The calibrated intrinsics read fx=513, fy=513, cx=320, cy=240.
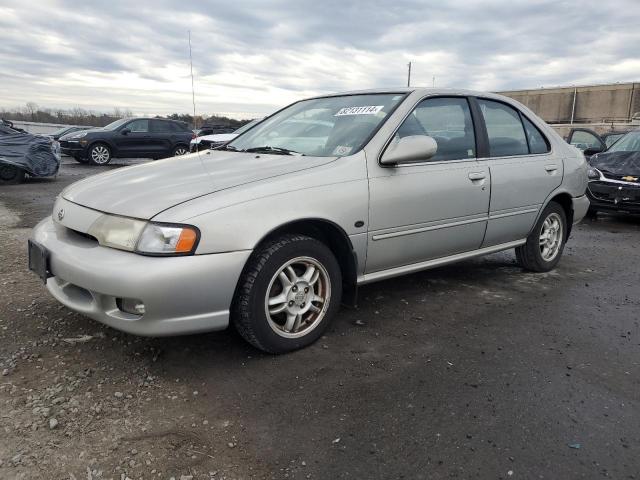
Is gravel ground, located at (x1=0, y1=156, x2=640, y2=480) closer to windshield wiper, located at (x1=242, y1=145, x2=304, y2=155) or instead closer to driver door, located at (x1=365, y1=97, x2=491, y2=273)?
driver door, located at (x1=365, y1=97, x2=491, y2=273)

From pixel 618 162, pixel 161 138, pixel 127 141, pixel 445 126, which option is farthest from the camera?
pixel 161 138

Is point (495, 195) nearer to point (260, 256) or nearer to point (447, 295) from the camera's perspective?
point (447, 295)

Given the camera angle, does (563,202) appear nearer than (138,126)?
Yes

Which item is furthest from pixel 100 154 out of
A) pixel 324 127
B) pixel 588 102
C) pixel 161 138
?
pixel 588 102

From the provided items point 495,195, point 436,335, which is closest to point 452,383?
point 436,335

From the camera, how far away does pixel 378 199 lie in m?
3.22

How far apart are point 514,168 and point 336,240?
1857mm

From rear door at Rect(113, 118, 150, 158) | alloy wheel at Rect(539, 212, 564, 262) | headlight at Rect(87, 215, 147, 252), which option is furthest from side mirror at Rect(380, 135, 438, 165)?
rear door at Rect(113, 118, 150, 158)

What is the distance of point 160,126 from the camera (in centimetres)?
1655

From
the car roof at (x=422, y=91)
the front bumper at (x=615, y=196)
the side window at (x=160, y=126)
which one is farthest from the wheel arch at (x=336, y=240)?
the side window at (x=160, y=126)

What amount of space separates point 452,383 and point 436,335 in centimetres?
64

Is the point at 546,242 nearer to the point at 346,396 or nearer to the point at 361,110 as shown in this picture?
the point at 361,110

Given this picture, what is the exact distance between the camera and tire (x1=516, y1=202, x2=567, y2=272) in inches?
183

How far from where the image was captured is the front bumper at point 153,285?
2.44 m
